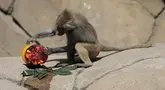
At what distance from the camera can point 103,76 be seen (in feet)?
14.9

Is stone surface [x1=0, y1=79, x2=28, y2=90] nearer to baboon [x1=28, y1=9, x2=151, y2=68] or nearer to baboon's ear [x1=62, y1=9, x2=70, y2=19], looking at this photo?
baboon [x1=28, y1=9, x2=151, y2=68]

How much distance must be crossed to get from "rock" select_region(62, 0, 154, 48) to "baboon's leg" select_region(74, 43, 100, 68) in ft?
6.36

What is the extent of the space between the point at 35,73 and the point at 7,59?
918 mm

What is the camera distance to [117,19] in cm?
762

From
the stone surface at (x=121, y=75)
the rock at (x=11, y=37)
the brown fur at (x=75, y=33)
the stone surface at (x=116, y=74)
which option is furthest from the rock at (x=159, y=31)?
the stone surface at (x=121, y=75)

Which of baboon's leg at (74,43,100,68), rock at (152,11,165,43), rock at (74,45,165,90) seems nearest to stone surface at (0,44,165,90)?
rock at (74,45,165,90)

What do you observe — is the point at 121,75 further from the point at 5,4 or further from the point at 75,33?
the point at 5,4

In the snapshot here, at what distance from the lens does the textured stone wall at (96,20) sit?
7531 millimetres

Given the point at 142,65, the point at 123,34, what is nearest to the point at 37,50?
the point at 142,65

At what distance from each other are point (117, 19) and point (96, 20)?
1.10ft

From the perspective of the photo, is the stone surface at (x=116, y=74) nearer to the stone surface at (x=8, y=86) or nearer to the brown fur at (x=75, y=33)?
the stone surface at (x=8, y=86)

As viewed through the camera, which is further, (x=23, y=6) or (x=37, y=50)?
(x=23, y=6)

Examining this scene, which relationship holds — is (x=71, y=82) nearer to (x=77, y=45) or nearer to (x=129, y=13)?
(x=77, y=45)

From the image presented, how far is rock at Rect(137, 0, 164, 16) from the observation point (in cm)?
791
